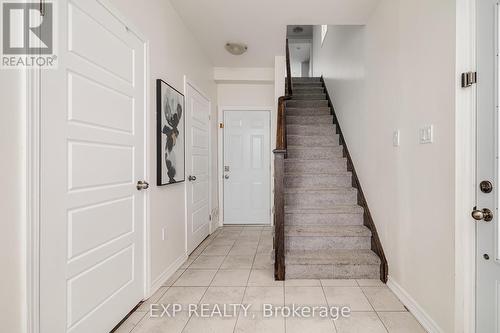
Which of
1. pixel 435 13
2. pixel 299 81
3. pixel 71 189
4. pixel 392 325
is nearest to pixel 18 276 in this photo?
pixel 71 189

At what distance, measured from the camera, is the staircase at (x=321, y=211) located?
2479 mm

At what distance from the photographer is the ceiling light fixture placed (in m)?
3.49

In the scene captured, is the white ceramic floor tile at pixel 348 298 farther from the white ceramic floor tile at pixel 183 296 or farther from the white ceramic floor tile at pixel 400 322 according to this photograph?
the white ceramic floor tile at pixel 183 296

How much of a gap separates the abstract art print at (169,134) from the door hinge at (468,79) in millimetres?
2025

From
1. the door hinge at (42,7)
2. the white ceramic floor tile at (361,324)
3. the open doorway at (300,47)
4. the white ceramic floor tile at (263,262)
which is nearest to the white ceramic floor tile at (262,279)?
Answer: the white ceramic floor tile at (263,262)

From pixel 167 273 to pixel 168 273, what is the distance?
0.02 m

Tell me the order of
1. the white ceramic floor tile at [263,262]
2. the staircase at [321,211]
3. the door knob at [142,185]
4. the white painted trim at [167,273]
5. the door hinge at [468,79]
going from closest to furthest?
1. the door hinge at [468,79]
2. the door knob at [142,185]
3. the white painted trim at [167,273]
4. the staircase at [321,211]
5. the white ceramic floor tile at [263,262]

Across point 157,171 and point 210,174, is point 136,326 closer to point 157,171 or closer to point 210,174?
point 157,171

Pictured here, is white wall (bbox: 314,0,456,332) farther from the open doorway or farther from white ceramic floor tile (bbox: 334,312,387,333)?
the open doorway

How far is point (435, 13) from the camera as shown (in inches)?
64.6

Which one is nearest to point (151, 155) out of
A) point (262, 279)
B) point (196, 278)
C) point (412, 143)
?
point (196, 278)

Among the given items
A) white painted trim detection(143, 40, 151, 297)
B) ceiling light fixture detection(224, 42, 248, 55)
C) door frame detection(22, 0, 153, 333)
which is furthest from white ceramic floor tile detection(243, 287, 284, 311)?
ceiling light fixture detection(224, 42, 248, 55)

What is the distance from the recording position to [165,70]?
2475mm

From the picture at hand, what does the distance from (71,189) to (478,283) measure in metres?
2.08
